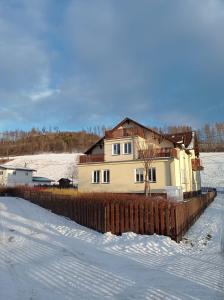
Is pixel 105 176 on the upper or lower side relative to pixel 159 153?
lower

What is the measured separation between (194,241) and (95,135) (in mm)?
136149

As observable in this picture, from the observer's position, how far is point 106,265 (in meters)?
8.24

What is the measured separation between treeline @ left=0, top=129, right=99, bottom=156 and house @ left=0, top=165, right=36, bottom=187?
186 feet

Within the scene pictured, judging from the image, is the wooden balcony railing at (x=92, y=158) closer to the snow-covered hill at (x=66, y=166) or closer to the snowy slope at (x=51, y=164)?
the snow-covered hill at (x=66, y=166)

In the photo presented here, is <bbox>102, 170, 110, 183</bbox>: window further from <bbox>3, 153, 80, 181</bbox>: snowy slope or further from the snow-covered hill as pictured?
<bbox>3, 153, 80, 181</bbox>: snowy slope

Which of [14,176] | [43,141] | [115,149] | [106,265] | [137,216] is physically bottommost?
[106,265]

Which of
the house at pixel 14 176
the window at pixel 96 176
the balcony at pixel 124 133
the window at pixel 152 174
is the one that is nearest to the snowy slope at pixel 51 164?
the house at pixel 14 176

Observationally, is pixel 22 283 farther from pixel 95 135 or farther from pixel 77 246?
pixel 95 135

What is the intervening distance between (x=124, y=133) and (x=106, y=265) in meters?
31.0

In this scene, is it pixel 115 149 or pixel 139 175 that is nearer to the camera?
pixel 139 175

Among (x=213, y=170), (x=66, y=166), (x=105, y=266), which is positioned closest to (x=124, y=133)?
(x=105, y=266)

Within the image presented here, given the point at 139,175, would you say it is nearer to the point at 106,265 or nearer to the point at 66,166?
the point at 106,265

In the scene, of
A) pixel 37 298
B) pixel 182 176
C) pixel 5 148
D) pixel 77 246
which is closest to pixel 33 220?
pixel 77 246

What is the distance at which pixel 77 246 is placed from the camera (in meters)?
10.6
